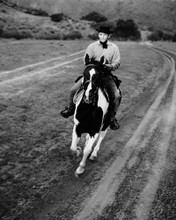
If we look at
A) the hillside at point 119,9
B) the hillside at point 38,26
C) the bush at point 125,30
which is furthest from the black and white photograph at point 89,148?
the hillside at point 119,9

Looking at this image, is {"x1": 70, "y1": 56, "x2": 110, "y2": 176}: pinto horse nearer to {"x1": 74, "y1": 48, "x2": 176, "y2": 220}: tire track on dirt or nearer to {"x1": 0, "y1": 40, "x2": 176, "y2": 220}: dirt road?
{"x1": 0, "y1": 40, "x2": 176, "y2": 220}: dirt road

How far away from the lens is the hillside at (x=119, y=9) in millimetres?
97750

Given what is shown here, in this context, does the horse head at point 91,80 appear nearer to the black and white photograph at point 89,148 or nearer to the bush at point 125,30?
the black and white photograph at point 89,148

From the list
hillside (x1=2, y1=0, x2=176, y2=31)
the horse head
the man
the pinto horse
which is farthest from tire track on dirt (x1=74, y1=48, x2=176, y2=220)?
hillside (x1=2, y1=0, x2=176, y2=31)

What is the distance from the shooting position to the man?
4859 millimetres

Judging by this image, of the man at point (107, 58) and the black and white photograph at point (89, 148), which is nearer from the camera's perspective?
the black and white photograph at point (89, 148)

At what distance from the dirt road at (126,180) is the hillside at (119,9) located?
96.6 metres

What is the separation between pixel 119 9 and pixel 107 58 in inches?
4207

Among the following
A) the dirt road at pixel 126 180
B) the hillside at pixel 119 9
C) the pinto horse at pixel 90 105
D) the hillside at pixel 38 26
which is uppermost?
the hillside at pixel 119 9

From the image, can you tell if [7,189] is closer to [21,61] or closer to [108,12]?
[21,61]

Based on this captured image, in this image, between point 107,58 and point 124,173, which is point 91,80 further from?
point 124,173

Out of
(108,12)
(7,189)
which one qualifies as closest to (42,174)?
(7,189)

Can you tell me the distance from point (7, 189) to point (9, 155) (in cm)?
122

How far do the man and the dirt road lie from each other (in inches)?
41.2
